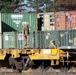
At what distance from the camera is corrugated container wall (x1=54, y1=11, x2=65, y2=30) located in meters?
35.1

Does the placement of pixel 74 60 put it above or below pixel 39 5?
below

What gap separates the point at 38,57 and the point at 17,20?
56.2 ft

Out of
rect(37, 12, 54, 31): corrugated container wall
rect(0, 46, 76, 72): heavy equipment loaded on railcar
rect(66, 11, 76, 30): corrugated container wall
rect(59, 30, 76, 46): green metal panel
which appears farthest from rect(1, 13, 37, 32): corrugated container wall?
rect(0, 46, 76, 72): heavy equipment loaded on railcar

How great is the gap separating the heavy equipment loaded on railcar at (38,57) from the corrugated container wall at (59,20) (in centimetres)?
1672

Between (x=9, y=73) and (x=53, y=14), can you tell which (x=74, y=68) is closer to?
(x=9, y=73)

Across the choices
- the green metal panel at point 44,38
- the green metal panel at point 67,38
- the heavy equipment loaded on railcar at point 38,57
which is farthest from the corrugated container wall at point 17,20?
the heavy equipment loaded on railcar at point 38,57

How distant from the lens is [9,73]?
17375mm

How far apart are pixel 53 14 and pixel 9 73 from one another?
19.1 m

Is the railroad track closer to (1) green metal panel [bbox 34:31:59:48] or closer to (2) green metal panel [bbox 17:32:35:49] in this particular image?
(2) green metal panel [bbox 17:32:35:49]

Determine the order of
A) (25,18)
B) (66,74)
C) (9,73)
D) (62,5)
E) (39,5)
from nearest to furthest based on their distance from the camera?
1. (66,74)
2. (9,73)
3. (25,18)
4. (62,5)
5. (39,5)

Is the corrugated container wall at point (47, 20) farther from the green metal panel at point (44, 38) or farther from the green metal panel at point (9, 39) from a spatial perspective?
the green metal panel at point (9, 39)

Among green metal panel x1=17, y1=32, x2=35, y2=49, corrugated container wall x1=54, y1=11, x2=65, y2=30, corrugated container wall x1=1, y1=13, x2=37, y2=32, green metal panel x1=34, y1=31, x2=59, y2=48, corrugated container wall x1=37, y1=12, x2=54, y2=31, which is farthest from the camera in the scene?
corrugated container wall x1=37, y1=12, x2=54, y2=31

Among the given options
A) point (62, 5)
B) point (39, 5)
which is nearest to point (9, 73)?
point (62, 5)

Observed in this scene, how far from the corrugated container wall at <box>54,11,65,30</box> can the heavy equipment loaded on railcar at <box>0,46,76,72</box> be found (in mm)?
16716
